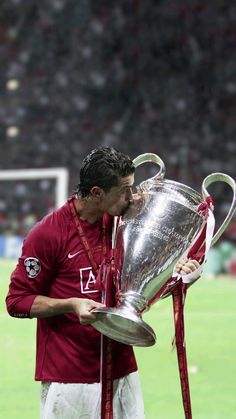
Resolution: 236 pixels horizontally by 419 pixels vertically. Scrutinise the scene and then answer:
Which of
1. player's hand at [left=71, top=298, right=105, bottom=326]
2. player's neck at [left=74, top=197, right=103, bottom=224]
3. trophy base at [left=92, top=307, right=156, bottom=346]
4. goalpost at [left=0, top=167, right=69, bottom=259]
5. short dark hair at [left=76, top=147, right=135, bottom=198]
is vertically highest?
goalpost at [left=0, top=167, right=69, bottom=259]

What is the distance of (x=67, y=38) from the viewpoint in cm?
2038

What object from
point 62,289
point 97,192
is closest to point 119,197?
point 97,192

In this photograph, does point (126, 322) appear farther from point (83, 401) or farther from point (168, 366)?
point (168, 366)

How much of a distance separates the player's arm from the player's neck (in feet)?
0.81

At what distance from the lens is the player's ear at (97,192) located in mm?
A: 2137

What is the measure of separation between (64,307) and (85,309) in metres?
0.12

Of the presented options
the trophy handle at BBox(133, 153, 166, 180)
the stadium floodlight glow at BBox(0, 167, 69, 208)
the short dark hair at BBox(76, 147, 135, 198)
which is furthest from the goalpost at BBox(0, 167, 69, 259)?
the short dark hair at BBox(76, 147, 135, 198)

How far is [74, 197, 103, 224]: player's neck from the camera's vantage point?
220cm

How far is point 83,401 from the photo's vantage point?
2232 millimetres

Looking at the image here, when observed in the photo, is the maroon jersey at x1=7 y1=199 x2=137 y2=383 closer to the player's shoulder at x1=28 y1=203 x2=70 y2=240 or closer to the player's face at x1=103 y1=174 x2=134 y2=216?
the player's shoulder at x1=28 y1=203 x2=70 y2=240

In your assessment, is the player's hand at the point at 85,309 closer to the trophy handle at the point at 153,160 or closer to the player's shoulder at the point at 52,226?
the player's shoulder at the point at 52,226

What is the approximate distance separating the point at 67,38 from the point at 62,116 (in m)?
2.40

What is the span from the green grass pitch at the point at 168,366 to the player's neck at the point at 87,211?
221 centimetres

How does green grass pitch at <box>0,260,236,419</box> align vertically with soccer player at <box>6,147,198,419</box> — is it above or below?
above
